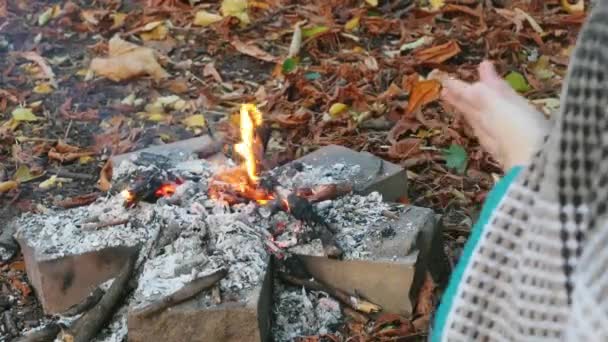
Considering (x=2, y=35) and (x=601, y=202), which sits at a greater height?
(x=601, y=202)

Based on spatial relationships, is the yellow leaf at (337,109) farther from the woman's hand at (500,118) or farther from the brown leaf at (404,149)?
the woman's hand at (500,118)

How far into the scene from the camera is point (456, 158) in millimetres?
4266

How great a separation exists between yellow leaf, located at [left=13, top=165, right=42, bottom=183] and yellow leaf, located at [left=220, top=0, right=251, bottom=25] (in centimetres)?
183

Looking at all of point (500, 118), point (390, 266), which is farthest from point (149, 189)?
point (500, 118)

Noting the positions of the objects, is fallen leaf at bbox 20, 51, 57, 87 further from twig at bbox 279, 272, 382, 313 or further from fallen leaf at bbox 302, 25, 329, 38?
twig at bbox 279, 272, 382, 313

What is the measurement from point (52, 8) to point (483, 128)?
4417mm

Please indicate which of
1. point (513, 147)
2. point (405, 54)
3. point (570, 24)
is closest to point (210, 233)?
point (513, 147)

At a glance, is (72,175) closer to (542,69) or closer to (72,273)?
(72,273)

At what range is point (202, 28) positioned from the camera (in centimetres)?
566

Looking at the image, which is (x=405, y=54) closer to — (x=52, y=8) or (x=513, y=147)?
(x=52, y=8)

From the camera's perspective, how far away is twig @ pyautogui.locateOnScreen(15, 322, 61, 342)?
3.27 m

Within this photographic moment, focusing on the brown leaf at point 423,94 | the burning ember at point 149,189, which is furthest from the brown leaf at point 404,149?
the burning ember at point 149,189

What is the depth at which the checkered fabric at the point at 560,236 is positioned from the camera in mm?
1631

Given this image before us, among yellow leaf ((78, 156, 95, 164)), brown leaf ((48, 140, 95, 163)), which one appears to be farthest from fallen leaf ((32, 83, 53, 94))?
yellow leaf ((78, 156, 95, 164))
